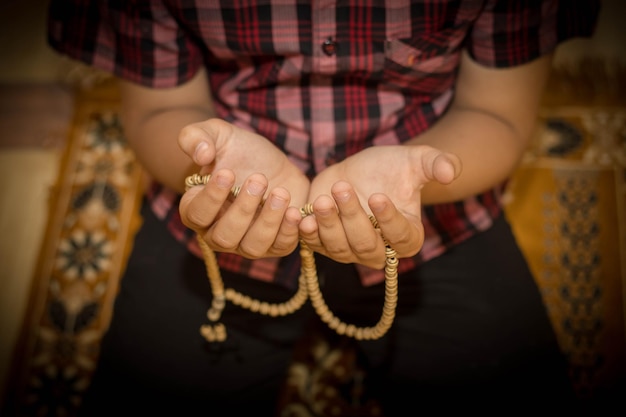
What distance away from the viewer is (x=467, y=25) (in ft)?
2.03

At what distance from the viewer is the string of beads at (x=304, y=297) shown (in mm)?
518

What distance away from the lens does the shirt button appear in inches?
23.7

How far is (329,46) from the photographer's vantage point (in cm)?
60

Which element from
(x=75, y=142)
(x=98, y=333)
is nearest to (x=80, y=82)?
(x=75, y=142)

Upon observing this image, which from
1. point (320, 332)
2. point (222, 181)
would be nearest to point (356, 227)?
point (222, 181)

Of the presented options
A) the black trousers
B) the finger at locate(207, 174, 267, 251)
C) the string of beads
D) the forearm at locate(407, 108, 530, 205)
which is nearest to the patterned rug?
the black trousers

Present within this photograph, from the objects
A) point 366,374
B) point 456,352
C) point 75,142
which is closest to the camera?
point 456,352

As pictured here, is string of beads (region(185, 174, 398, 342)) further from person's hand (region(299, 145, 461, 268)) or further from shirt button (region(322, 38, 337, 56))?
shirt button (region(322, 38, 337, 56))

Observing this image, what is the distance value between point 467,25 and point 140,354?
625 mm

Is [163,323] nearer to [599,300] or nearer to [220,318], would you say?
[220,318]

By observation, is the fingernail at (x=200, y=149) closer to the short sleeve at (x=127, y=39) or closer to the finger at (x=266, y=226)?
the finger at (x=266, y=226)

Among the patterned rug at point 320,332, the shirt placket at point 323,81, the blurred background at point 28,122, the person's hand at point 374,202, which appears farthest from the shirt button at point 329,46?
the blurred background at point 28,122

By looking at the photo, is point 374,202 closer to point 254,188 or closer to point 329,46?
point 254,188

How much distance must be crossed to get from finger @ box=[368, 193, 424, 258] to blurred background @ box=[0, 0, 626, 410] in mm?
912
